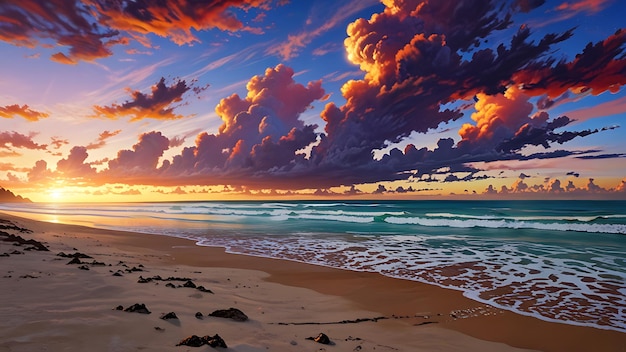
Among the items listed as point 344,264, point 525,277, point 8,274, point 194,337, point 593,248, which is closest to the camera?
point 194,337

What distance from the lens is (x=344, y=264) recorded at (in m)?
13.8

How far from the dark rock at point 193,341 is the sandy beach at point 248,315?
4.0 inches

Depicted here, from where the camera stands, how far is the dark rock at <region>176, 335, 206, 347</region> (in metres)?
4.30

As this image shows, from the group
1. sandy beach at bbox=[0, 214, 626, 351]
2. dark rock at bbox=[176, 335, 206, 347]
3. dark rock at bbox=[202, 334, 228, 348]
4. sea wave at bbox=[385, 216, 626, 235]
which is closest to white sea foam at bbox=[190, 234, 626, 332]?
sandy beach at bbox=[0, 214, 626, 351]

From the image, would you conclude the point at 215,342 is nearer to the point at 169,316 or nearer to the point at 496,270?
the point at 169,316

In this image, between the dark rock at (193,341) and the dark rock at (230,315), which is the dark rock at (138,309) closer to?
the dark rock at (230,315)

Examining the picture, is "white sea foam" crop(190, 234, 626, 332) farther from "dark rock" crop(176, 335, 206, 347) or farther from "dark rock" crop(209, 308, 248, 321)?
"dark rock" crop(176, 335, 206, 347)

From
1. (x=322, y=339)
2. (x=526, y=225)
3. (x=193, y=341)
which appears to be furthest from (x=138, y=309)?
(x=526, y=225)

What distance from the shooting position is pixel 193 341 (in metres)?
4.32

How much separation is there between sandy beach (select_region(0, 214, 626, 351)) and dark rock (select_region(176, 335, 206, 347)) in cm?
10

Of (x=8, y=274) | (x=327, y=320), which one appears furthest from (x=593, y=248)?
(x=8, y=274)

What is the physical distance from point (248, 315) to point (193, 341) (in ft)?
6.59

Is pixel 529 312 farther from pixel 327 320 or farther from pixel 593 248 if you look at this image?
pixel 593 248

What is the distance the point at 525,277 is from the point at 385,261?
511 centimetres
